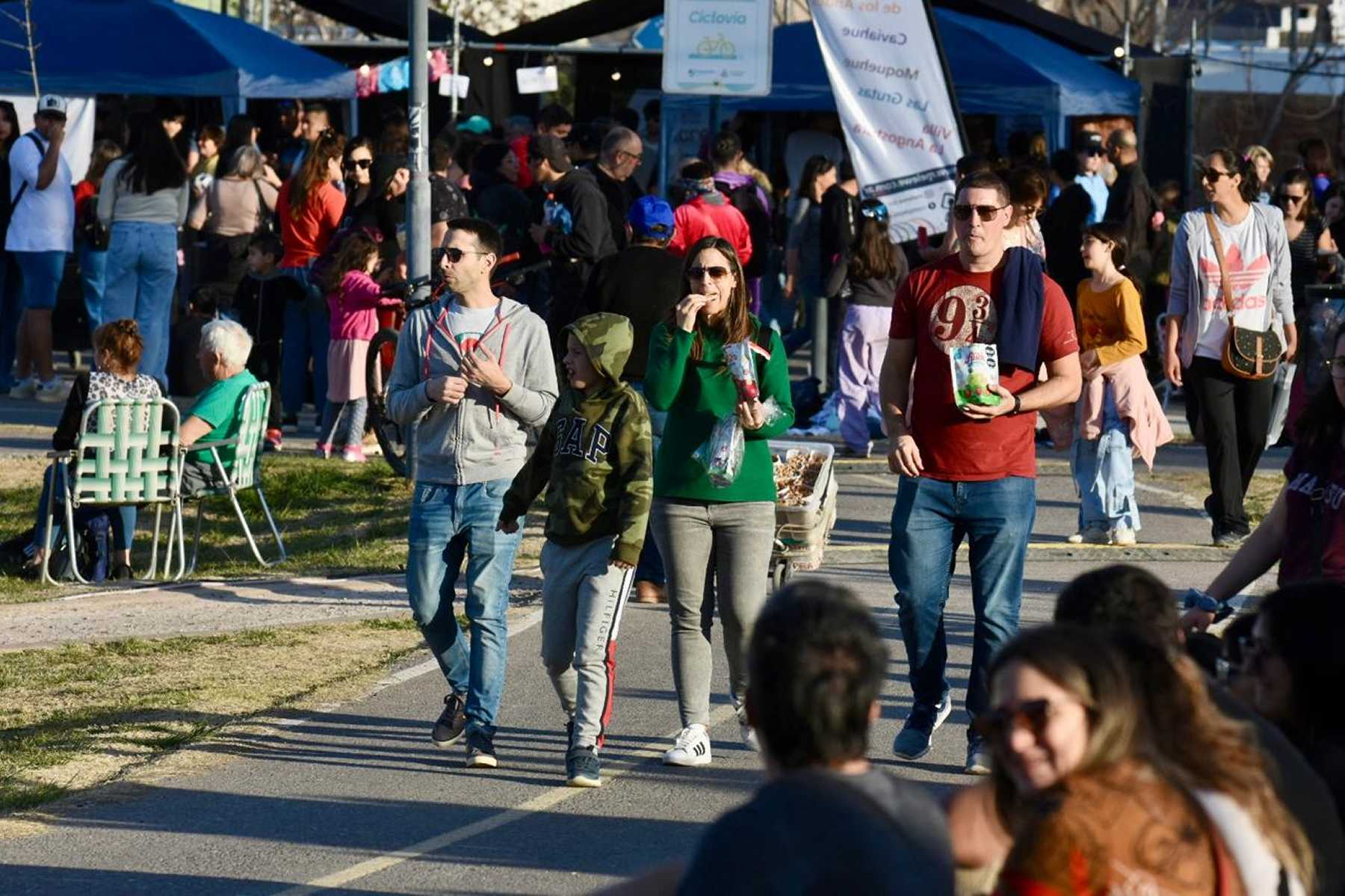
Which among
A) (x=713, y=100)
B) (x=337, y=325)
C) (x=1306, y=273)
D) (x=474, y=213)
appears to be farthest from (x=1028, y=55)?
(x=337, y=325)

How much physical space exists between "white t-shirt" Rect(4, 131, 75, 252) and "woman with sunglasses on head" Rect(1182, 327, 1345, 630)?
12.6 metres

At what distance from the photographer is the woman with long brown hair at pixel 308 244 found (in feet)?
50.9

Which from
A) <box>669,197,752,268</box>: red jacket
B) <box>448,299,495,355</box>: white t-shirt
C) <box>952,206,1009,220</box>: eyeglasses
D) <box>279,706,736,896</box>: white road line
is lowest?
<box>279,706,736,896</box>: white road line

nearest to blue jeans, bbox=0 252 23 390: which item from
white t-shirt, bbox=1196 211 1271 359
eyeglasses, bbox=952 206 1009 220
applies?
white t-shirt, bbox=1196 211 1271 359

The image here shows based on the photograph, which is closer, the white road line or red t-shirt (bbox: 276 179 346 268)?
the white road line

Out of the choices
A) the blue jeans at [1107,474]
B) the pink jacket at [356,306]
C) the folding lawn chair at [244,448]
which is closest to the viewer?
the folding lawn chair at [244,448]

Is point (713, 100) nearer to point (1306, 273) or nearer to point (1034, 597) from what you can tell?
point (1306, 273)

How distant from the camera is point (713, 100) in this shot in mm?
20000

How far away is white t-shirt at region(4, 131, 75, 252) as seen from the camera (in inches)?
663

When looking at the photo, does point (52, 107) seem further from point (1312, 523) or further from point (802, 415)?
point (1312, 523)

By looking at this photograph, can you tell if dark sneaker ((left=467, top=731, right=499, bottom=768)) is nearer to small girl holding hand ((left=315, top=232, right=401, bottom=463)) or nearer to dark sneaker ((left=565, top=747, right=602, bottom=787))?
dark sneaker ((left=565, top=747, right=602, bottom=787))

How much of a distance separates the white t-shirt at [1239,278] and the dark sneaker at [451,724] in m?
5.15

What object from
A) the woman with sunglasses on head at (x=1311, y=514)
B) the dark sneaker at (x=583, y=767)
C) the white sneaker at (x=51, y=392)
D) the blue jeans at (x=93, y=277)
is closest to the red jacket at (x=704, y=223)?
the dark sneaker at (x=583, y=767)

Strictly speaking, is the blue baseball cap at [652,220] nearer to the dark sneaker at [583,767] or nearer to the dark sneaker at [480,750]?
the dark sneaker at [480,750]
